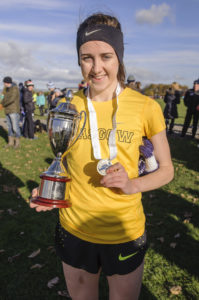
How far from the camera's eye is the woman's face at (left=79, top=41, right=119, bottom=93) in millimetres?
1420

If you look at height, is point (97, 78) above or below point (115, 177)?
above

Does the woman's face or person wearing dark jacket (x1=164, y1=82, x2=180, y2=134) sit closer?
the woman's face

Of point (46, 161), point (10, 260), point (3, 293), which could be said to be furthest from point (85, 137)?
point (46, 161)

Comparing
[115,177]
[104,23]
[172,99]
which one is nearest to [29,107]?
[172,99]

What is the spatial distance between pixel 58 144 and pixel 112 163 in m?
0.36

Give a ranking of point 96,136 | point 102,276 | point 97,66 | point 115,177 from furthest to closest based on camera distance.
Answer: point 102,276 → point 96,136 → point 97,66 → point 115,177

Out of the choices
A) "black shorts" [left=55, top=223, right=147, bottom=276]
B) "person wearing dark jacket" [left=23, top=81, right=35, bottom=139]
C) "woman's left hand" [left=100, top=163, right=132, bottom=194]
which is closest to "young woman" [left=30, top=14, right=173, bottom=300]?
"black shorts" [left=55, top=223, right=147, bottom=276]

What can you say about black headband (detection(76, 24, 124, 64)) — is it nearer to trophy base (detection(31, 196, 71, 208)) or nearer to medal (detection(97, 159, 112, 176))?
medal (detection(97, 159, 112, 176))

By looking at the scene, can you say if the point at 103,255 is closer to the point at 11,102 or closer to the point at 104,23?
the point at 104,23

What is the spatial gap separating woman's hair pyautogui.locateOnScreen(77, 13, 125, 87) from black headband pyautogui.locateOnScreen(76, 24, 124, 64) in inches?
1.3

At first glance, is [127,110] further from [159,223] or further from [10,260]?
[159,223]

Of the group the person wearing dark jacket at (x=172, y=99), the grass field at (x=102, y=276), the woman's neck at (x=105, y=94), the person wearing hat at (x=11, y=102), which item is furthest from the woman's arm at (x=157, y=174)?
the person wearing dark jacket at (x=172, y=99)

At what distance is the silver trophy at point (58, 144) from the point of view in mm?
1444

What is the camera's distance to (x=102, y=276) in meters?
3.50
